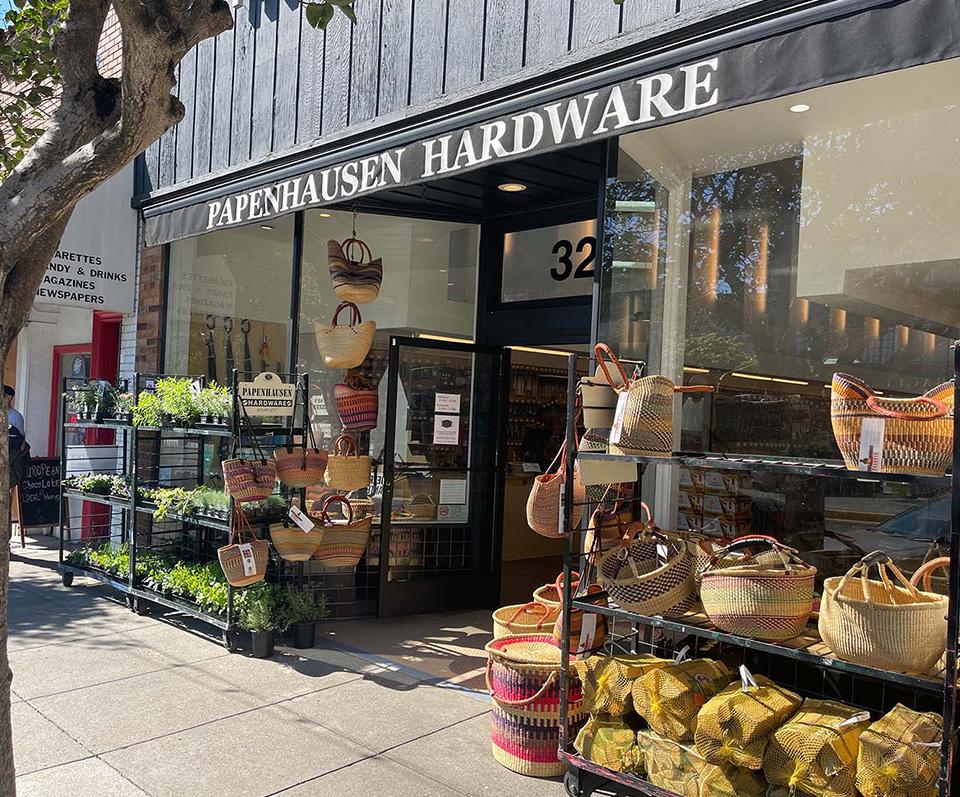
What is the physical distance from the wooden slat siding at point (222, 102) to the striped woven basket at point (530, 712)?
497 cm

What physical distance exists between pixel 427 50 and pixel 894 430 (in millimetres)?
3864

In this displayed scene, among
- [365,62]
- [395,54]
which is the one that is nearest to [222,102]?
[365,62]

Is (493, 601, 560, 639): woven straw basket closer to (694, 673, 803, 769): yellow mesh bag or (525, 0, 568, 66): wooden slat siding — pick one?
(694, 673, 803, 769): yellow mesh bag

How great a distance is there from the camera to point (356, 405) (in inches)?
250

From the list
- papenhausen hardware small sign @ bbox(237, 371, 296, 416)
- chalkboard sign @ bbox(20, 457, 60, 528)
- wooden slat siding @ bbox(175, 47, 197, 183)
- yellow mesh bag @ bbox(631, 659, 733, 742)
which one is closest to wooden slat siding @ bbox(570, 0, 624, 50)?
papenhausen hardware small sign @ bbox(237, 371, 296, 416)

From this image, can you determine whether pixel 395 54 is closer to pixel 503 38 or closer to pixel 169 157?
pixel 503 38

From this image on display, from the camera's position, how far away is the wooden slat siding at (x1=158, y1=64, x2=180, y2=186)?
7.84m

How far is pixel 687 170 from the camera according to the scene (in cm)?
475

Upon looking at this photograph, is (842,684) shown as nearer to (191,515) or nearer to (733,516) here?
(733,516)

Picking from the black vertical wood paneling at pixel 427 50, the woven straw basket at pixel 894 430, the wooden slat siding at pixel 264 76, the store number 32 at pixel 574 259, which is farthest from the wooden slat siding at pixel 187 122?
the woven straw basket at pixel 894 430

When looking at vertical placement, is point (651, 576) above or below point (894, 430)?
below

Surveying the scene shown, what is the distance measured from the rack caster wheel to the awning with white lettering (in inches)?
115

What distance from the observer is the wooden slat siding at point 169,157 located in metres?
7.84

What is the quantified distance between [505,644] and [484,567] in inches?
111
